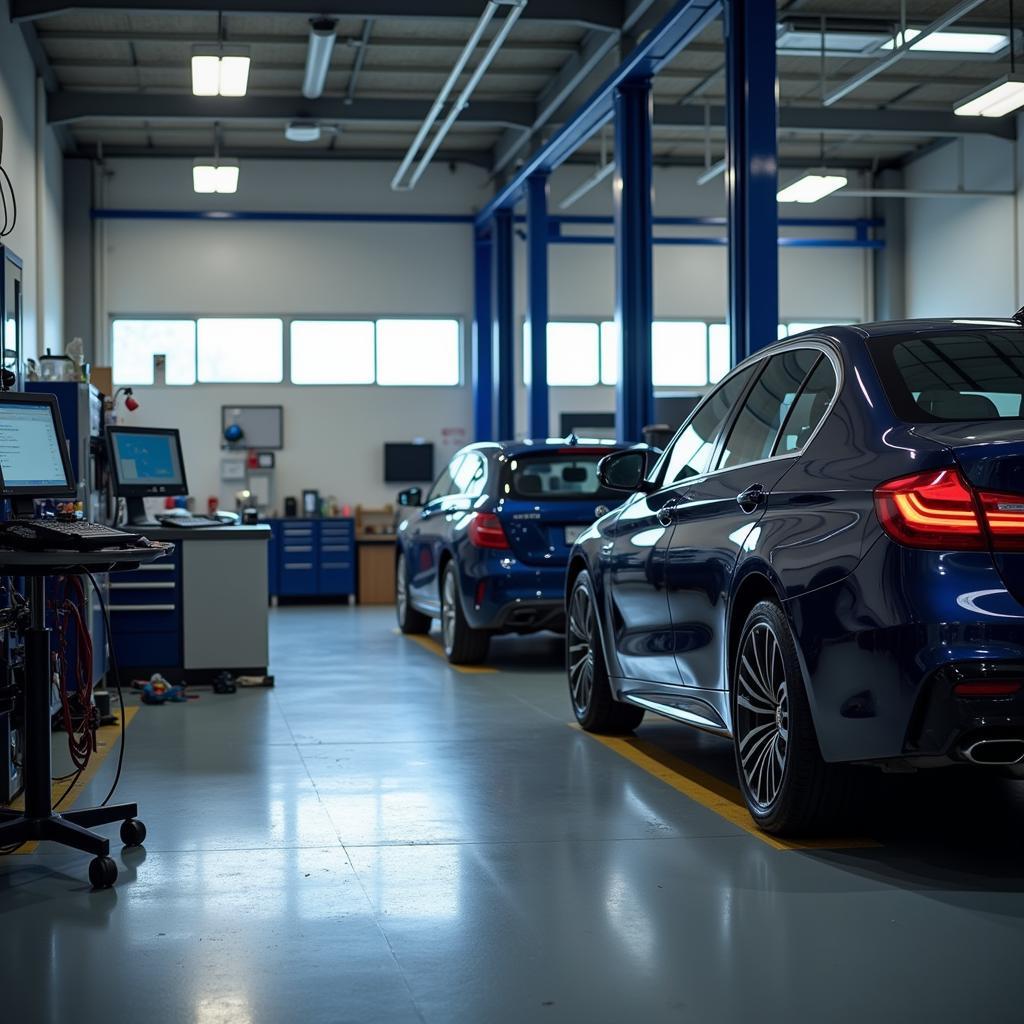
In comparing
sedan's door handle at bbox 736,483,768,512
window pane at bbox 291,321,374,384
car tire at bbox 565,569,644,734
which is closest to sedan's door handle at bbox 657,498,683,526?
sedan's door handle at bbox 736,483,768,512

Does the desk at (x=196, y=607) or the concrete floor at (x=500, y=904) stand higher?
the desk at (x=196, y=607)

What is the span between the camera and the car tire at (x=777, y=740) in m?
3.88

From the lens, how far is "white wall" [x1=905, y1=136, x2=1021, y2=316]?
1623 centimetres

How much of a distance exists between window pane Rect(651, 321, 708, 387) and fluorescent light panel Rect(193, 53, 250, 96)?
7970 mm

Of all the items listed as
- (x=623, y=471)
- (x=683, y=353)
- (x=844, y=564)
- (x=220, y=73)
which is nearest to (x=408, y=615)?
(x=220, y=73)

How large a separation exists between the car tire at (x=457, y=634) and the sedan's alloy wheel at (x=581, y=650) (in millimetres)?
2676

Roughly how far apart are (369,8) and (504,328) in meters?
5.31

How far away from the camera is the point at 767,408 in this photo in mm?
4535

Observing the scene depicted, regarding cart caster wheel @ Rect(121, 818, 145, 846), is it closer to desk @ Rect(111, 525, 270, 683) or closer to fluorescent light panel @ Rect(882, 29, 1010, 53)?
desk @ Rect(111, 525, 270, 683)

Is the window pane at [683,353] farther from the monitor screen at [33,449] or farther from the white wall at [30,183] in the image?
the monitor screen at [33,449]

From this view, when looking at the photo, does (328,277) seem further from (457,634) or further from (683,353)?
(457,634)

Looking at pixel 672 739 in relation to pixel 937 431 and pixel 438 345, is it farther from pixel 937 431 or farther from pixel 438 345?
pixel 438 345

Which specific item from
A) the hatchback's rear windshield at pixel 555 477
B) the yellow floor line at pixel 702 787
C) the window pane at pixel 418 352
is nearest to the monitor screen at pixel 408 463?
the window pane at pixel 418 352

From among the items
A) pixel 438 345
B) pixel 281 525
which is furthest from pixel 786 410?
pixel 438 345
